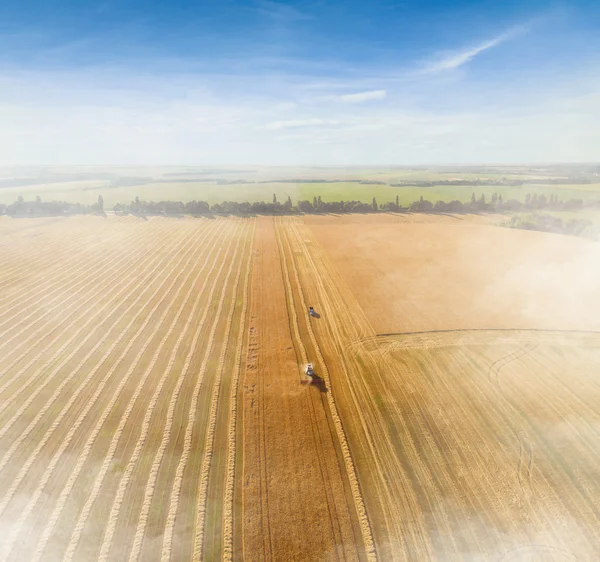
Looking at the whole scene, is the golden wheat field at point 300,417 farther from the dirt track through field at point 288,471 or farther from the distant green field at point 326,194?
the distant green field at point 326,194

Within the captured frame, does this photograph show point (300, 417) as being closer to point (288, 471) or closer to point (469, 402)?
point (288, 471)

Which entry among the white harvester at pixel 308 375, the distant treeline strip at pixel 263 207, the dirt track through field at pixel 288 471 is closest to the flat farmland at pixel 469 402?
the dirt track through field at pixel 288 471

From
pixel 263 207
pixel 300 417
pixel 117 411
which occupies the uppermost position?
pixel 263 207

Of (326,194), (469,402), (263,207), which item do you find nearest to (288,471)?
(469,402)

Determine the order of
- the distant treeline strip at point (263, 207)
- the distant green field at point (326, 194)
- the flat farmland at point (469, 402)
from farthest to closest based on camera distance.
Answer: the distant green field at point (326, 194) < the distant treeline strip at point (263, 207) < the flat farmland at point (469, 402)

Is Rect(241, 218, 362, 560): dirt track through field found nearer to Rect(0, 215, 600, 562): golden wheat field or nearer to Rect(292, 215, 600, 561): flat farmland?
Rect(0, 215, 600, 562): golden wheat field

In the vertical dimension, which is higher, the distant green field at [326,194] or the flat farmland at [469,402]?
the distant green field at [326,194]

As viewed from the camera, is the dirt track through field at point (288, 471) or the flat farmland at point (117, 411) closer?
the dirt track through field at point (288, 471)

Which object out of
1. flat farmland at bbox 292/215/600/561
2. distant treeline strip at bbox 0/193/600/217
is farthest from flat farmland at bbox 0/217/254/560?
distant treeline strip at bbox 0/193/600/217

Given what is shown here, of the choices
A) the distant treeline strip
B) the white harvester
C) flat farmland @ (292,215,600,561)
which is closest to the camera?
flat farmland @ (292,215,600,561)
